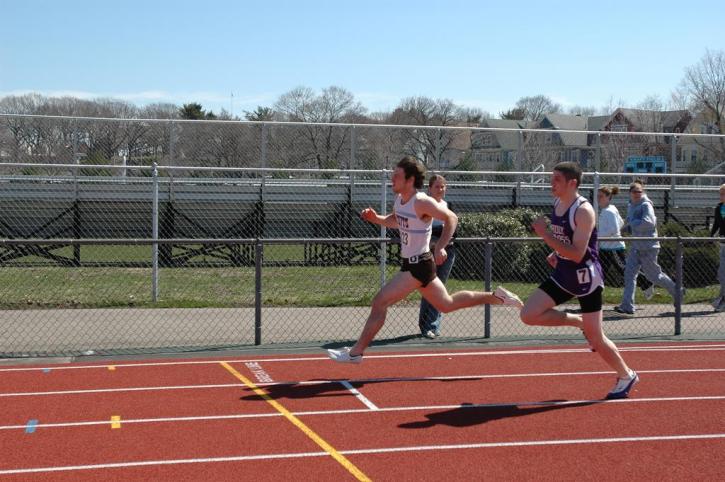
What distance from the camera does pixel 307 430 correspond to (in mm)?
7047

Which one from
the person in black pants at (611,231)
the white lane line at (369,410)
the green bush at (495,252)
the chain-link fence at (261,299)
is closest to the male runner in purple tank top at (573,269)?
the white lane line at (369,410)

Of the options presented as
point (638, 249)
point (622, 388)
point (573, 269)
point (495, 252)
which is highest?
point (573, 269)

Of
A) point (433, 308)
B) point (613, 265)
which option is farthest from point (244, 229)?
point (433, 308)

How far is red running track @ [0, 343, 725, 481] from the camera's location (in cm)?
612

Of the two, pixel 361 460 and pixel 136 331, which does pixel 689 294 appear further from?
pixel 361 460

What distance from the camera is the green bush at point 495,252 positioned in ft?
55.4

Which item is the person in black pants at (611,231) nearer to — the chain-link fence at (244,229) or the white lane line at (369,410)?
the chain-link fence at (244,229)

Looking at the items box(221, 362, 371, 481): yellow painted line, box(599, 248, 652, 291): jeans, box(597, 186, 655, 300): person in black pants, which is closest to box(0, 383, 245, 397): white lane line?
box(221, 362, 371, 481): yellow painted line

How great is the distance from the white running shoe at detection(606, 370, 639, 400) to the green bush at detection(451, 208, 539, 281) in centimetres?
832

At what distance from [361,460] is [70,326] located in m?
7.03

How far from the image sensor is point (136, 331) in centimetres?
1186

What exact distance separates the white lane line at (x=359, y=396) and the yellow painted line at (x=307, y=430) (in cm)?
73

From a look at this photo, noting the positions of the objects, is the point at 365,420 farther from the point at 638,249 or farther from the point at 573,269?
the point at 638,249

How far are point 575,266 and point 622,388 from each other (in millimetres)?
1235
